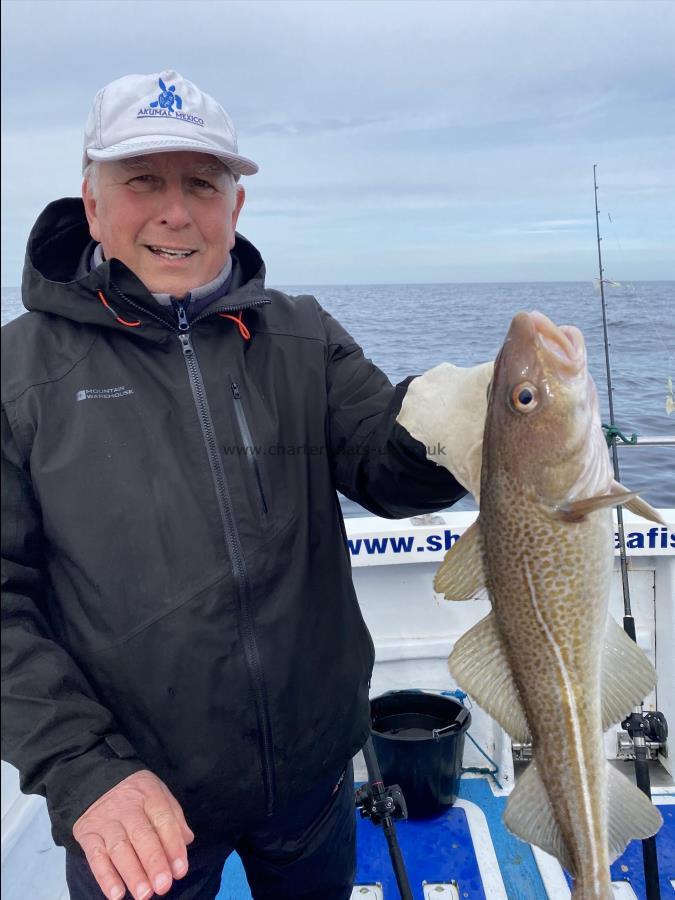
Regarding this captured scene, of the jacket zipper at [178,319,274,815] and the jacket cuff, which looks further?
the jacket zipper at [178,319,274,815]

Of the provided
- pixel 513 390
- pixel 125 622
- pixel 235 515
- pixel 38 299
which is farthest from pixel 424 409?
pixel 38 299

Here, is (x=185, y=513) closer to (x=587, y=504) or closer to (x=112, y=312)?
(x=112, y=312)

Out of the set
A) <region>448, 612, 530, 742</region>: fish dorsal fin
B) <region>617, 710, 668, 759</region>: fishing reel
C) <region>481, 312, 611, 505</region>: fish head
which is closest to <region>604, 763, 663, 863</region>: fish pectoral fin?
<region>448, 612, 530, 742</region>: fish dorsal fin

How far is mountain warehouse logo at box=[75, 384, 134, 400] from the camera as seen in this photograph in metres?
2.21

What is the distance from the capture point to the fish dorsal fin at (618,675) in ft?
6.50

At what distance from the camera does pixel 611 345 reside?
13.9ft

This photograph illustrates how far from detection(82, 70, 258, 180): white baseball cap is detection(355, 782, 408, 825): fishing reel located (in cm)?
257

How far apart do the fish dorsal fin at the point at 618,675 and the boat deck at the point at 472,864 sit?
1.99m

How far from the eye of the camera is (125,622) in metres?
2.18

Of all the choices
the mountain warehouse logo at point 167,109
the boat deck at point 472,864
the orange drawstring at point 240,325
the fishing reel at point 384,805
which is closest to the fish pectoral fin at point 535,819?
the fishing reel at point 384,805

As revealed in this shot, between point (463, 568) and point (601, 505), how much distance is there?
416 millimetres

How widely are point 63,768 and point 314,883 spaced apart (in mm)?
1250

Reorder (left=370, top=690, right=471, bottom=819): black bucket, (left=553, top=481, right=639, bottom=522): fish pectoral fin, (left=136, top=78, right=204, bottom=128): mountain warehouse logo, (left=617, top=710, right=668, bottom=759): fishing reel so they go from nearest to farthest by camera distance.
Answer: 1. (left=553, top=481, right=639, bottom=522): fish pectoral fin
2. (left=136, top=78, right=204, bottom=128): mountain warehouse logo
3. (left=617, top=710, right=668, bottom=759): fishing reel
4. (left=370, top=690, right=471, bottom=819): black bucket

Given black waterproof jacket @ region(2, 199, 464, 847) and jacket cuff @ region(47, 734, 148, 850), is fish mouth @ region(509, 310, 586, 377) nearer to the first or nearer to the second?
black waterproof jacket @ region(2, 199, 464, 847)
